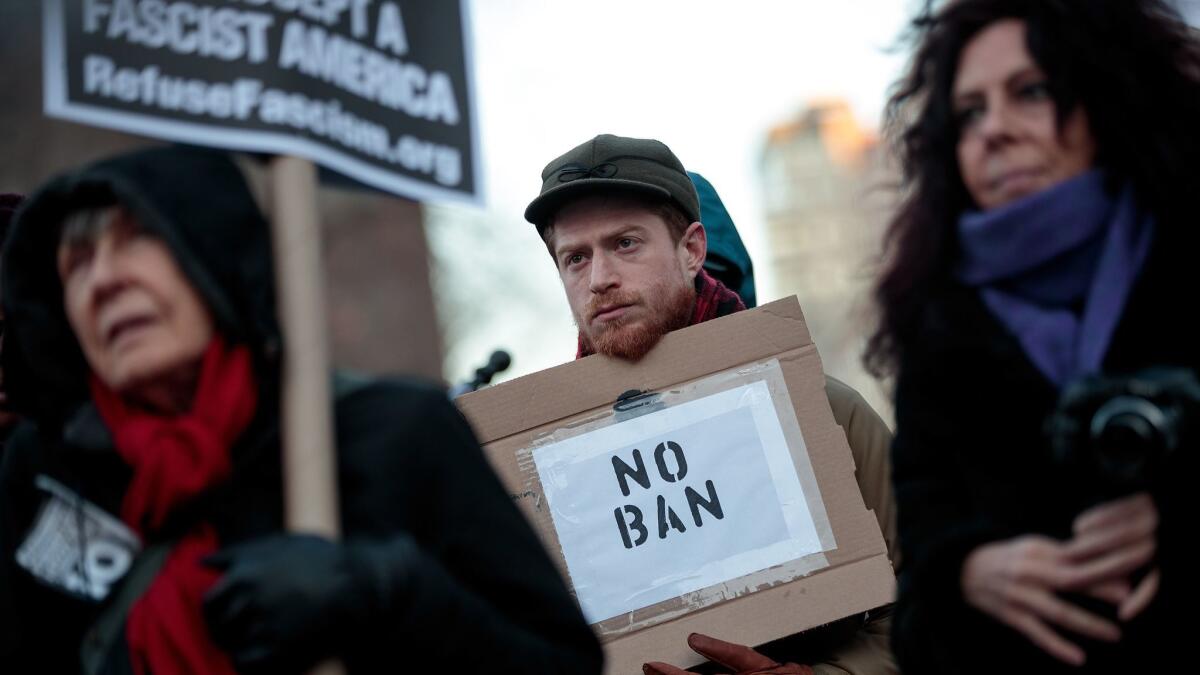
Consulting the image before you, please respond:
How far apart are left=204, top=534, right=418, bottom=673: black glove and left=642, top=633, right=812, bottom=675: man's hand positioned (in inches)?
53.3

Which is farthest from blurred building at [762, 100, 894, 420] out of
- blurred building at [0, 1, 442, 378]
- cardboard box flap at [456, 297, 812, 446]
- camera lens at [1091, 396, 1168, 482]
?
camera lens at [1091, 396, 1168, 482]

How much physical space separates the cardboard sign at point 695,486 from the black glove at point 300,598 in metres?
1.41

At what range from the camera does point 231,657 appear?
89.0 inches

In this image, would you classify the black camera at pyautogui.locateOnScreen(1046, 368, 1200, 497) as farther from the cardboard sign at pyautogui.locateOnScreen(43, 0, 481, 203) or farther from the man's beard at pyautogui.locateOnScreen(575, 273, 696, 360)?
the man's beard at pyautogui.locateOnScreen(575, 273, 696, 360)

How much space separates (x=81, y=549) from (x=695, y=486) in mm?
1556

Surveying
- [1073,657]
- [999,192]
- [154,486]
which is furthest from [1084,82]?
[154,486]

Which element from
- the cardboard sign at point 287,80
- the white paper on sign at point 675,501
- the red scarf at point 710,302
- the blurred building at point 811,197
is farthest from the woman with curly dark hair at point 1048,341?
the blurred building at point 811,197

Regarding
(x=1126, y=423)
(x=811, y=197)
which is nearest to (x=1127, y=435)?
(x=1126, y=423)

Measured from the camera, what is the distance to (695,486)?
358 cm

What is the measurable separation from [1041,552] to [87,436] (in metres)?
1.51

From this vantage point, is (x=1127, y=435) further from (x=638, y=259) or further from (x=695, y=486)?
(x=638, y=259)

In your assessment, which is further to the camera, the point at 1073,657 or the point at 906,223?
the point at 906,223

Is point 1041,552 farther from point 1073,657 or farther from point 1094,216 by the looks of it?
point 1094,216

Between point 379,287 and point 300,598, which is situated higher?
point 379,287
